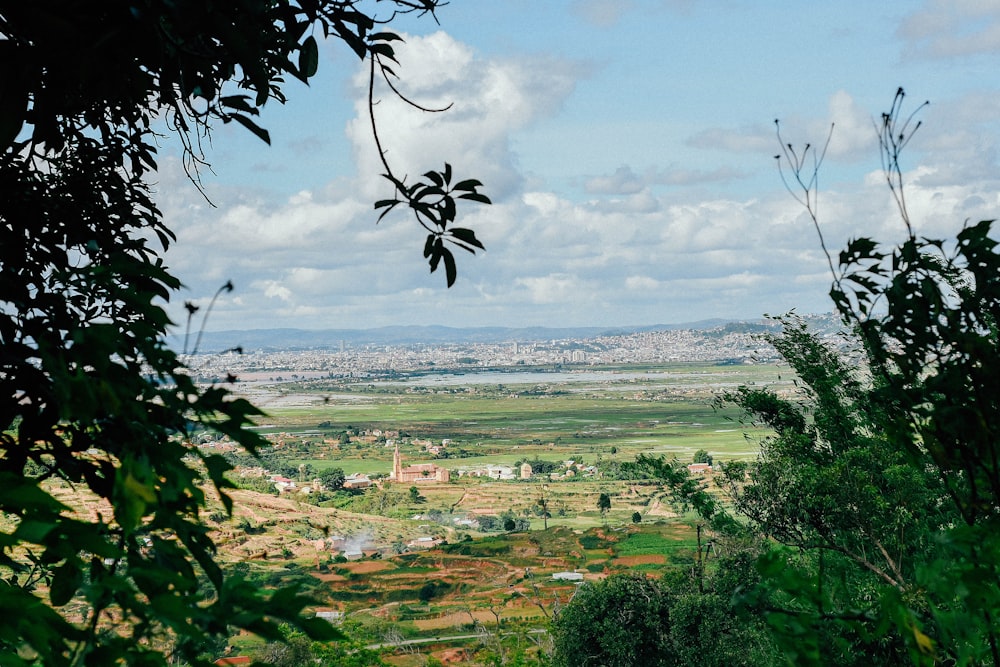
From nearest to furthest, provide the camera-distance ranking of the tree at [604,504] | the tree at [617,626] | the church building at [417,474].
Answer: the tree at [617,626] → the tree at [604,504] → the church building at [417,474]

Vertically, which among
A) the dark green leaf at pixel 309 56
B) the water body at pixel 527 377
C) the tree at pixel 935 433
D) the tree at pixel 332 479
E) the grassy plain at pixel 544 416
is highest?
the dark green leaf at pixel 309 56

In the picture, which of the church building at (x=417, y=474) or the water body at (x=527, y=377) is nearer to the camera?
the church building at (x=417, y=474)

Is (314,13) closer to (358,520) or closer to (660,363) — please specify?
(358,520)

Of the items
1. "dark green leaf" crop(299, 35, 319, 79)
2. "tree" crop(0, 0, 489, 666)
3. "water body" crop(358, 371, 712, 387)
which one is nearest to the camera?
"tree" crop(0, 0, 489, 666)

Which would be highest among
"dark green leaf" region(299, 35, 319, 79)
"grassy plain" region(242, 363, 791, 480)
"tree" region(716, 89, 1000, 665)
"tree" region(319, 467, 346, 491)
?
"dark green leaf" region(299, 35, 319, 79)

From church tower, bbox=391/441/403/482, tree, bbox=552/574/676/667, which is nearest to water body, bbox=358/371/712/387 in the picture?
church tower, bbox=391/441/403/482

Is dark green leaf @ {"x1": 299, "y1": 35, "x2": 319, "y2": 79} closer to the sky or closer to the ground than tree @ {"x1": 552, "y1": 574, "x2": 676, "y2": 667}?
closer to the sky

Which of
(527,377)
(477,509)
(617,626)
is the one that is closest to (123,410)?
(617,626)

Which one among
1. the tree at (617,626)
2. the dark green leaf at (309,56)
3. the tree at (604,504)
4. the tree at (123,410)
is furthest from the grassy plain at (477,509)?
the tree at (617,626)

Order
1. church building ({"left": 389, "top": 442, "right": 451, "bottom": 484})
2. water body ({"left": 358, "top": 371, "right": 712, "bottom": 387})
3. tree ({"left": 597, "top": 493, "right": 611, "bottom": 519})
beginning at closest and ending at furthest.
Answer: tree ({"left": 597, "top": 493, "right": 611, "bottom": 519}) < church building ({"left": 389, "top": 442, "right": 451, "bottom": 484}) < water body ({"left": 358, "top": 371, "right": 712, "bottom": 387})

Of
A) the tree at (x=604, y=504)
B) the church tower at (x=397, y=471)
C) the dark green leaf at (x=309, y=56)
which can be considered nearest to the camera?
the dark green leaf at (x=309, y=56)

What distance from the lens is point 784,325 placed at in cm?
1034

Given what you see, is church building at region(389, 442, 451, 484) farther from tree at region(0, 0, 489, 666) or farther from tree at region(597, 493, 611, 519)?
tree at region(0, 0, 489, 666)

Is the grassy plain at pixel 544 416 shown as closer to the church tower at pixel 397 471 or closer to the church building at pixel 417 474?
the church tower at pixel 397 471
